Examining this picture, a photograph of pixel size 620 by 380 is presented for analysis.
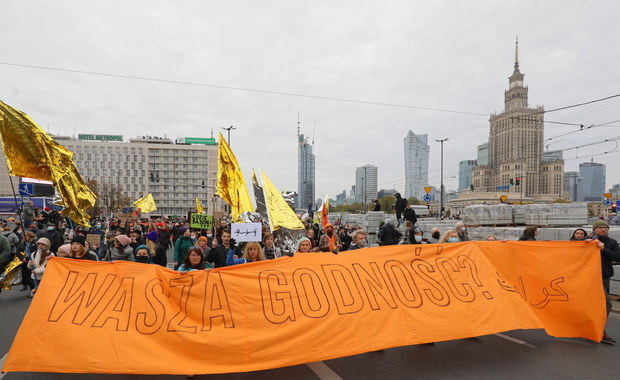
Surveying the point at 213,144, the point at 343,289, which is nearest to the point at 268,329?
the point at 343,289

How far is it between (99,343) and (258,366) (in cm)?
162

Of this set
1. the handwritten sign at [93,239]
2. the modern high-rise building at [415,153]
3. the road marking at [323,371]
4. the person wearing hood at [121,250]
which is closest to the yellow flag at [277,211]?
Result: the person wearing hood at [121,250]

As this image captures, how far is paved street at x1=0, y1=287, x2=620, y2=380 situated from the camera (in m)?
4.00

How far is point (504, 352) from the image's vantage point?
4.64m

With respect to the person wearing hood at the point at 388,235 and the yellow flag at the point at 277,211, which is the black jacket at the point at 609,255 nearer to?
the person wearing hood at the point at 388,235

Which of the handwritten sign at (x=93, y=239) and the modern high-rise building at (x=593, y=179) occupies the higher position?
the modern high-rise building at (x=593, y=179)

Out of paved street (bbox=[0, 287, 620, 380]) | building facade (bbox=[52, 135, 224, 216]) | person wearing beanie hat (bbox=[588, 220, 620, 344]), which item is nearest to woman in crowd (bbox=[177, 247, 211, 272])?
paved street (bbox=[0, 287, 620, 380])

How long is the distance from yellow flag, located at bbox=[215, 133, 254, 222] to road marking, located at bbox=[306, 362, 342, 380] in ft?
24.8

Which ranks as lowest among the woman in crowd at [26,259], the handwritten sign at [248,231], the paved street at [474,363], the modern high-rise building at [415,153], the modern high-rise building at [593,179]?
the paved street at [474,363]

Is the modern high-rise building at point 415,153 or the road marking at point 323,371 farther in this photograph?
the modern high-rise building at point 415,153

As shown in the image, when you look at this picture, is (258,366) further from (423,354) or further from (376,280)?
(423,354)

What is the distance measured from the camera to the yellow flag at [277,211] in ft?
31.3

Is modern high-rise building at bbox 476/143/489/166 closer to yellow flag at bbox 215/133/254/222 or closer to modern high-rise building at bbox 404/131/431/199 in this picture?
modern high-rise building at bbox 404/131/431/199

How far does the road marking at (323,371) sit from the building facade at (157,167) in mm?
95888
